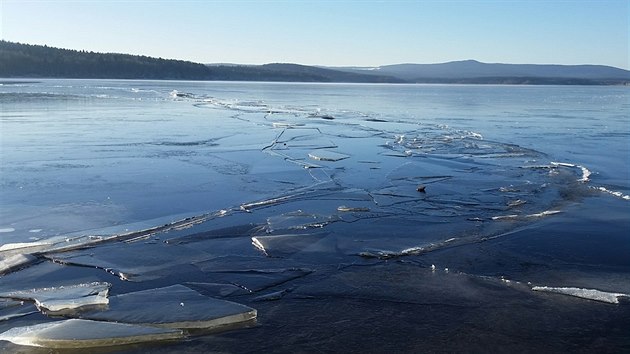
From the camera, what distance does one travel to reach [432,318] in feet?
16.4

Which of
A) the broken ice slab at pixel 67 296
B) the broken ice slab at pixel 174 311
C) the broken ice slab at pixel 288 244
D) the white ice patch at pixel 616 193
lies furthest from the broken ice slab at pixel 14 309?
the white ice patch at pixel 616 193

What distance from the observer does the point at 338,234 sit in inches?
302

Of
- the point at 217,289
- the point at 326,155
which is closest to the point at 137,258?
the point at 217,289

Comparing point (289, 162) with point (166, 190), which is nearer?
point (166, 190)

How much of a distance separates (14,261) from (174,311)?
2353 millimetres

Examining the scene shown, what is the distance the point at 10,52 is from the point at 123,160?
96.6 m

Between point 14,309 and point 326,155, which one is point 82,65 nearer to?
point 326,155

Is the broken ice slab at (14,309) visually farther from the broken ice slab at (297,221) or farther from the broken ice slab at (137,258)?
the broken ice slab at (297,221)

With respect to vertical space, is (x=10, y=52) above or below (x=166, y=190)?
above

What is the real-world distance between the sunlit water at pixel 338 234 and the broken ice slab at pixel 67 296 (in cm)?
15

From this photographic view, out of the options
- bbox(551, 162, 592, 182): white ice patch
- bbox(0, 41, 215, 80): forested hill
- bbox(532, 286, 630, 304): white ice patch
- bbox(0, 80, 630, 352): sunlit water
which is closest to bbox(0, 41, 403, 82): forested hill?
bbox(0, 41, 215, 80): forested hill

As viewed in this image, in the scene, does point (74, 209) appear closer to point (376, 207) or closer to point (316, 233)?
point (316, 233)

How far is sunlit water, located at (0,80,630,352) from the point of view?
502cm

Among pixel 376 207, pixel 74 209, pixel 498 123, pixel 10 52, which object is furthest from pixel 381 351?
pixel 10 52
